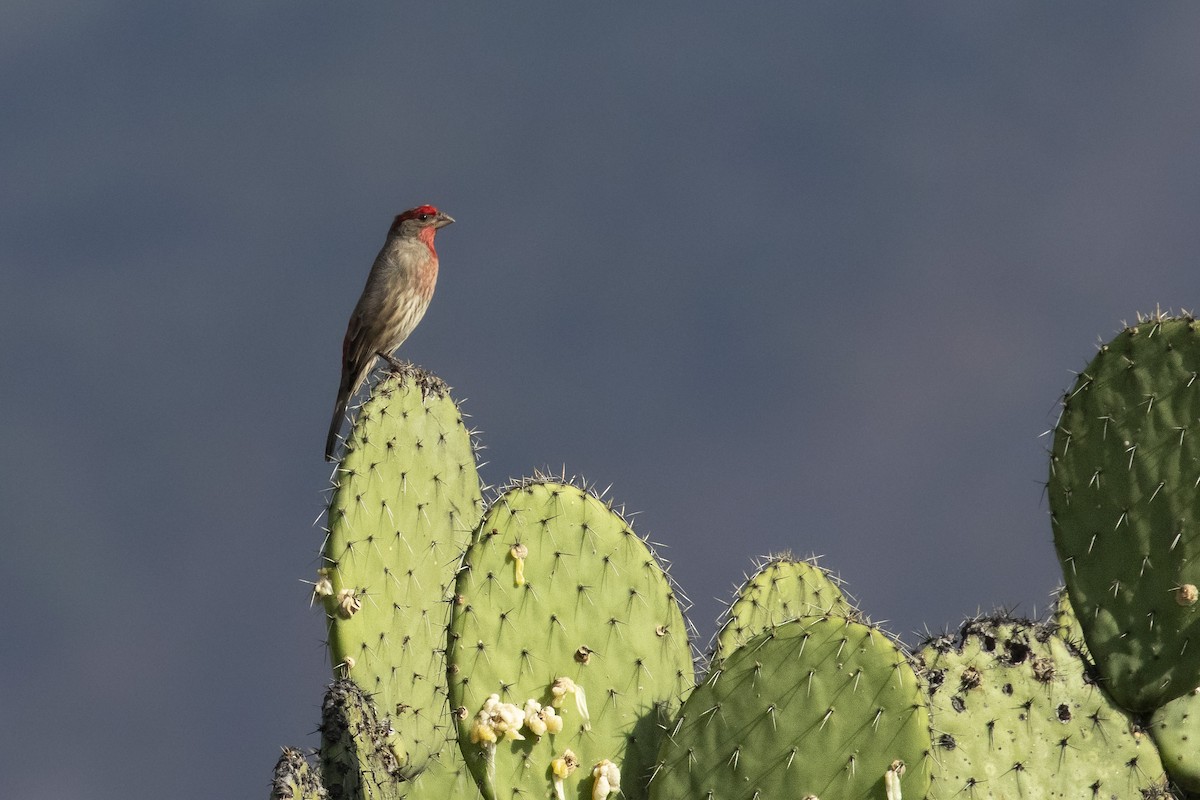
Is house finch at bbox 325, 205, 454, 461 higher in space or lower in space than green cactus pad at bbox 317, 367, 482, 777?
higher

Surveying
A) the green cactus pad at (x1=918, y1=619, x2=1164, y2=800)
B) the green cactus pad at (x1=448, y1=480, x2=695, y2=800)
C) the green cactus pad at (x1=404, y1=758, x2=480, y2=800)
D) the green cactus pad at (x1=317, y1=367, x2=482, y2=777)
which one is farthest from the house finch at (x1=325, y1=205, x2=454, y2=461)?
the green cactus pad at (x1=918, y1=619, x2=1164, y2=800)

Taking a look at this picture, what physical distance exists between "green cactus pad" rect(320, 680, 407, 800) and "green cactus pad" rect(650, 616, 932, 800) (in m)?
1.04

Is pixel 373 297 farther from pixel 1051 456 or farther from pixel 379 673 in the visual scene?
pixel 1051 456

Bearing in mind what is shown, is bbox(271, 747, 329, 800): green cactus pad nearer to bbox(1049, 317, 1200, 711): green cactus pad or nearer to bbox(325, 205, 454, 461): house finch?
bbox(1049, 317, 1200, 711): green cactus pad

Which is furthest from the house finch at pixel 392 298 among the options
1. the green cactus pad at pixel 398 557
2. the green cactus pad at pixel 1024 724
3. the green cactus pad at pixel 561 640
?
the green cactus pad at pixel 1024 724

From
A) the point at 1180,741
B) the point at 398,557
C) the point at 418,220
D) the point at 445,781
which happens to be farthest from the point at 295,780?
the point at 418,220

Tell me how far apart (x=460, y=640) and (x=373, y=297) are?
4.20 meters

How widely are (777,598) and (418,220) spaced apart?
401 cm

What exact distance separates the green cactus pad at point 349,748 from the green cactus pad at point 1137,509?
1.80 meters

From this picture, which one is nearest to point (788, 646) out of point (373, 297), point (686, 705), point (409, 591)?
point (686, 705)

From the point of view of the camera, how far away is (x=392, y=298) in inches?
287

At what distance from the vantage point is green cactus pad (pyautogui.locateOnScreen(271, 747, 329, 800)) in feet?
11.7

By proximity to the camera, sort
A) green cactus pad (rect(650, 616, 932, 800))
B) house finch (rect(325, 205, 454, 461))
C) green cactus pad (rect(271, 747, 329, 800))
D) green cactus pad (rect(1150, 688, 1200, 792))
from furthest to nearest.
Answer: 1. house finch (rect(325, 205, 454, 461))
2. green cactus pad (rect(1150, 688, 1200, 792))
3. green cactus pad (rect(271, 747, 329, 800))
4. green cactus pad (rect(650, 616, 932, 800))

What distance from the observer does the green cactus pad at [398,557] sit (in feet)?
13.9
